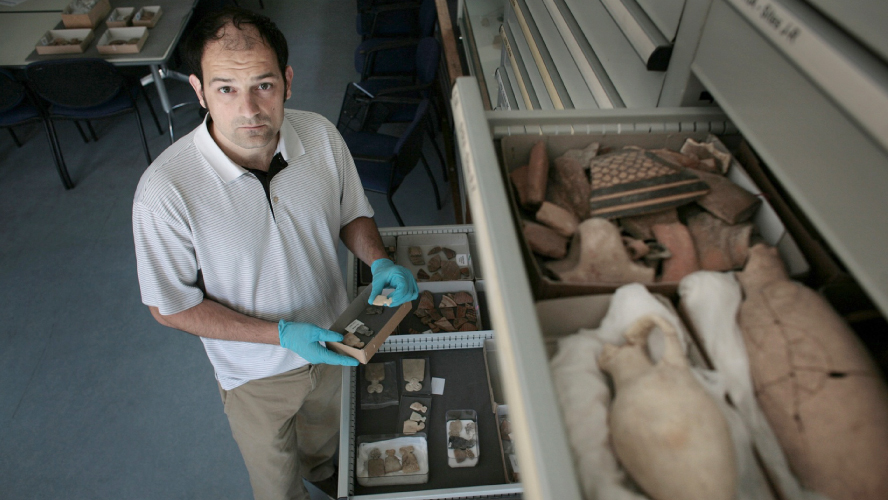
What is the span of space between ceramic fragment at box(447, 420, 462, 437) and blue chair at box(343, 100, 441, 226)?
197 cm

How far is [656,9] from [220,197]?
152 cm

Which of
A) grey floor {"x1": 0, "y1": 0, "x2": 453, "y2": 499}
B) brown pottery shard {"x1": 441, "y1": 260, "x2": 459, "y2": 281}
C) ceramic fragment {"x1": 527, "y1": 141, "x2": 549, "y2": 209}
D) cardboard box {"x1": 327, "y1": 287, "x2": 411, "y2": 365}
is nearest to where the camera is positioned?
ceramic fragment {"x1": 527, "y1": 141, "x2": 549, "y2": 209}

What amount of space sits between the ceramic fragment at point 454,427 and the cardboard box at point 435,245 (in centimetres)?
93

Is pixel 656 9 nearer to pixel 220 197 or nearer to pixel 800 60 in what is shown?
pixel 800 60

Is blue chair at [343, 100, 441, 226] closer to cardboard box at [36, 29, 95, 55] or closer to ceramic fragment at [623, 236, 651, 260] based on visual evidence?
cardboard box at [36, 29, 95, 55]

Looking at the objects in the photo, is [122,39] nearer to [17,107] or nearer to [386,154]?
[17,107]

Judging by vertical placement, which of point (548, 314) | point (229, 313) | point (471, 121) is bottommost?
point (229, 313)

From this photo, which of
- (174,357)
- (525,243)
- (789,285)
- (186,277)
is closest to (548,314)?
(525,243)

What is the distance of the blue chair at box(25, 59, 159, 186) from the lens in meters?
3.96

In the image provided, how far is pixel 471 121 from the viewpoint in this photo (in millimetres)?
903

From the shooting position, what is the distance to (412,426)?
2.12 metres

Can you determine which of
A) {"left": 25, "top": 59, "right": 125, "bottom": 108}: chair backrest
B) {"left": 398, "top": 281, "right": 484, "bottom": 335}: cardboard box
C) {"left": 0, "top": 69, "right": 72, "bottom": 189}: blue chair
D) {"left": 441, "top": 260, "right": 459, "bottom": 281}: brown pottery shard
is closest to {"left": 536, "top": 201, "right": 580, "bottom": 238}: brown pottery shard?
{"left": 398, "top": 281, "right": 484, "bottom": 335}: cardboard box

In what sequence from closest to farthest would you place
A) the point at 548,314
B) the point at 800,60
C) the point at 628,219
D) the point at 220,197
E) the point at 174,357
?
the point at 800,60, the point at 548,314, the point at 628,219, the point at 220,197, the point at 174,357

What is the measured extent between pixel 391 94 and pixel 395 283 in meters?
2.66
